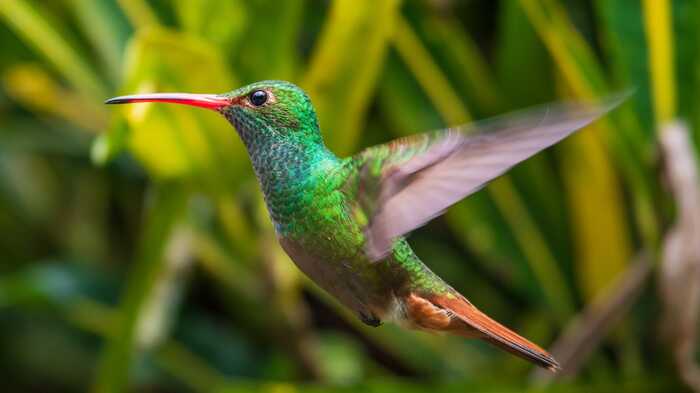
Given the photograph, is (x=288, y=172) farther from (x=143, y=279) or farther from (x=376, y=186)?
(x=143, y=279)

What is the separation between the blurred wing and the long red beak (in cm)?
9

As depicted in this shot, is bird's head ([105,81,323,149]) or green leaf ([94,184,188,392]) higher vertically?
green leaf ([94,184,188,392])

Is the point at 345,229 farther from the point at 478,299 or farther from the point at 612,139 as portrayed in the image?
the point at 478,299

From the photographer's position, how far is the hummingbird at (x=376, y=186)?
0.54 m

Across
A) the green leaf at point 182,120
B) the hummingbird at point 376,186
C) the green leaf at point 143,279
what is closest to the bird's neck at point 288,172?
the hummingbird at point 376,186

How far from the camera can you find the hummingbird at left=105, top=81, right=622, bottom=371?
21.2 inches

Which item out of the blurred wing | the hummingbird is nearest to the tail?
the hummingbird

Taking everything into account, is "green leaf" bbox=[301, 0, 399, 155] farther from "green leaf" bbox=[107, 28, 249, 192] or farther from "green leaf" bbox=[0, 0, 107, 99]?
"green leaf" bbox=[0, 0, 107, 99]

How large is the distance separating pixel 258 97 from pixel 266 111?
1 cm

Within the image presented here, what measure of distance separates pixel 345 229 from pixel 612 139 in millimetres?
904

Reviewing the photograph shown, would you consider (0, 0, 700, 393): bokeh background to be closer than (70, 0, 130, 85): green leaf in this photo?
Yes

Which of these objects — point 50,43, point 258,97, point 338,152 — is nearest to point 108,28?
point 50,43

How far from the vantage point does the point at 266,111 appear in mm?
611

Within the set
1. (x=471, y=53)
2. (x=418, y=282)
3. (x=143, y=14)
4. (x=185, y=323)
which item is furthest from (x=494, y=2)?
(x=418, y=282)
